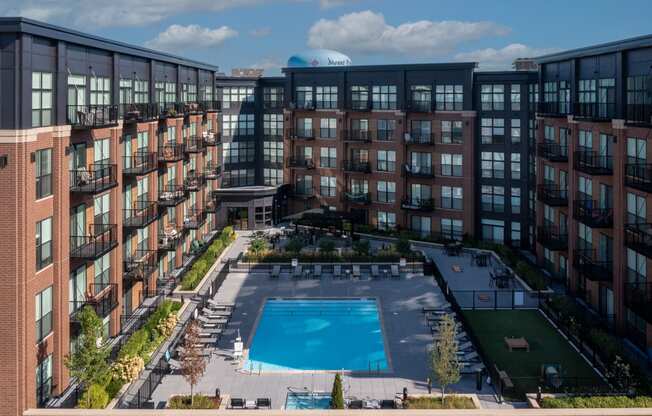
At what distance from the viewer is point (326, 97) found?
2440 inches

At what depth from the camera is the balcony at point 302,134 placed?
6316cm

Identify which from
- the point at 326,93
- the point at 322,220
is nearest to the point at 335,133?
the point at 326,93

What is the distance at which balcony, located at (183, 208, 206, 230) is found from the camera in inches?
1935

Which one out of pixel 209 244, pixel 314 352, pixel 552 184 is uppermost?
pixel 552 184

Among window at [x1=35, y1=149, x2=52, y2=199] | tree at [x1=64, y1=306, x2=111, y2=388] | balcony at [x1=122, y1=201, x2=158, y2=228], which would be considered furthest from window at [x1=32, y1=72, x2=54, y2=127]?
balcony at [x1=122, y1=201, x2=158, y2=228]

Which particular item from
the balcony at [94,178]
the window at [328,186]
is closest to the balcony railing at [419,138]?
the window at [328,186]

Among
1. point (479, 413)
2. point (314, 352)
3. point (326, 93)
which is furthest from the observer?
point (326, 93)

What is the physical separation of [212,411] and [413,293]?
73.9ft

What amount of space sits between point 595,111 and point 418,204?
21836mm

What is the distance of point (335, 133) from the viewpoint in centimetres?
6209

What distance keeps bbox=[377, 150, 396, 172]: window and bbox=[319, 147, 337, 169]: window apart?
4.72 metres

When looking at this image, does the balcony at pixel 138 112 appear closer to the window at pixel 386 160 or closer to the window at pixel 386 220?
the window at pixel 386 160

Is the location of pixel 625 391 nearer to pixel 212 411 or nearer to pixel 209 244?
pixel 212 411

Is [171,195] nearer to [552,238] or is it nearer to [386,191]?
[386,191]
